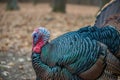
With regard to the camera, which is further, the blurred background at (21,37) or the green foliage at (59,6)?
the green foliage at (59,6)

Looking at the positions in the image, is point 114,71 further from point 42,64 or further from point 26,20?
point 26,20

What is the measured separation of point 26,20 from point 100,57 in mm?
8970

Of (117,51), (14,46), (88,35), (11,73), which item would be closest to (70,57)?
(88,35)

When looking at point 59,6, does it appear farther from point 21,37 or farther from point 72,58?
point 72,58

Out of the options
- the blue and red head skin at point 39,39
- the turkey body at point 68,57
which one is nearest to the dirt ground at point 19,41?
the blue and red head skin at point 39,39

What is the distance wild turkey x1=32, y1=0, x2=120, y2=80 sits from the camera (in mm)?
3541

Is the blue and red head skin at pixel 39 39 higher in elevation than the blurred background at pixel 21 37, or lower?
higher

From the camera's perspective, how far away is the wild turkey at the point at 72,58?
3541mm

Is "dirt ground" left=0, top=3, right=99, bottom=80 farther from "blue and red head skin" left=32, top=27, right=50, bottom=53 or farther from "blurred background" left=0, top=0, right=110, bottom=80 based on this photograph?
"blue and red head skin" left=32, top=27, right=50, bottom=53

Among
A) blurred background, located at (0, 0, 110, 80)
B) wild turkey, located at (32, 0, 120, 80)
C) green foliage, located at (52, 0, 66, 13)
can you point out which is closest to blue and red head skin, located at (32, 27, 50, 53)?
wild turkey, located at (32, 0, 120, 80)

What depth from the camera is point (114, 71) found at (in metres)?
3.76

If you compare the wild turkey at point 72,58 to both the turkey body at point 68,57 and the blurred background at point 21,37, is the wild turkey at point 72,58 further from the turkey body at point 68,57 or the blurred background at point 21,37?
the blurred background at point 21,37

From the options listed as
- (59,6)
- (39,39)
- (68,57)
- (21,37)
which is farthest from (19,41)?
(59,6)

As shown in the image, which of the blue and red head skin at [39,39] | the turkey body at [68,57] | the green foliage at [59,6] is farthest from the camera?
the green foliage at [59,6]
